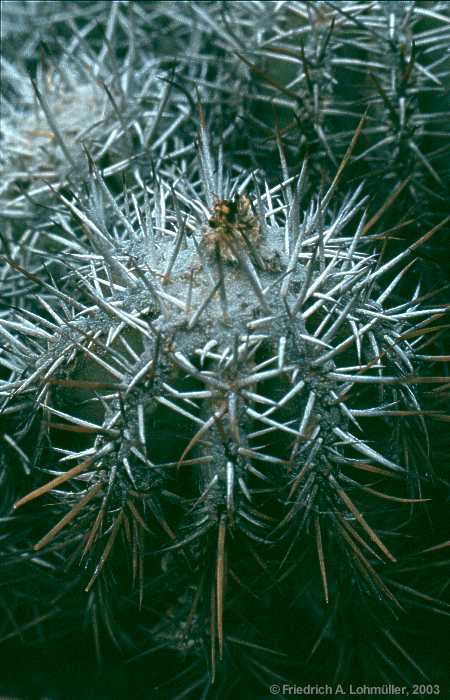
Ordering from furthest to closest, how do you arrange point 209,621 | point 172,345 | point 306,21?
point 306,21 → point 209,621 → point 172,345

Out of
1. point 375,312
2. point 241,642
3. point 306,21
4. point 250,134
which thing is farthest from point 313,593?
point 306,21

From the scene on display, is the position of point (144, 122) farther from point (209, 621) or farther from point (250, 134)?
point (209, 621)

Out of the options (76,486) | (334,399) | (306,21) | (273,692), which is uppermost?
(306,21)

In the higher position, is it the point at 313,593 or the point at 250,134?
the point at 250,134

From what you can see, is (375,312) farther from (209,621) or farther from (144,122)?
(144,122)

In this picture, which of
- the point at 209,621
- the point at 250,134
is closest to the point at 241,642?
the point at 209,621

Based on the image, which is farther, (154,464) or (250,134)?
(250,134)

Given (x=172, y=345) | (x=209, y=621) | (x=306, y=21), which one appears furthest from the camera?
(x=306, y=21)
